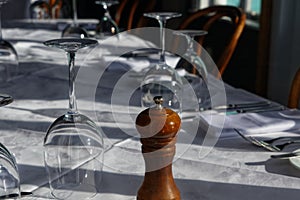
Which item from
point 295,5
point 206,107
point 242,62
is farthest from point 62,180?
point 242,62

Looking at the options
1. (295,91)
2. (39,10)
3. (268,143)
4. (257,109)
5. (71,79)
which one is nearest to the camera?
(71,79)

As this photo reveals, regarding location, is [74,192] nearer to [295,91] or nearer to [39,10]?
[295,91]

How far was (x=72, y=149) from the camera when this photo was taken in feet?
3.08

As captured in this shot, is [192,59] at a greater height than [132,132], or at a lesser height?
greater

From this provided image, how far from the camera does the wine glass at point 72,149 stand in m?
0.89

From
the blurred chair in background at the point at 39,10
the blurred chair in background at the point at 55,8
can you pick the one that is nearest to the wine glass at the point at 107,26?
the blurred chair in background at the point at 39,10

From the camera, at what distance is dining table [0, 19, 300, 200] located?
0.92 metres

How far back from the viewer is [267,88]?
2.95 m

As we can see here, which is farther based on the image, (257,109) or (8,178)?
(257,109)

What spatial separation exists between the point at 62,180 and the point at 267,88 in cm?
214

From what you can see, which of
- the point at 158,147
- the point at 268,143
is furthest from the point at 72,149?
the point at 268,143

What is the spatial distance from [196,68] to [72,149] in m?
0.53

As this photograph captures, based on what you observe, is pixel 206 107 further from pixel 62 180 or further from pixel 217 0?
pixel 217 0

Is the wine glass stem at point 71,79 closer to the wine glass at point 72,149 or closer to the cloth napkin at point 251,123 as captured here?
the wine glass at point 72,149
